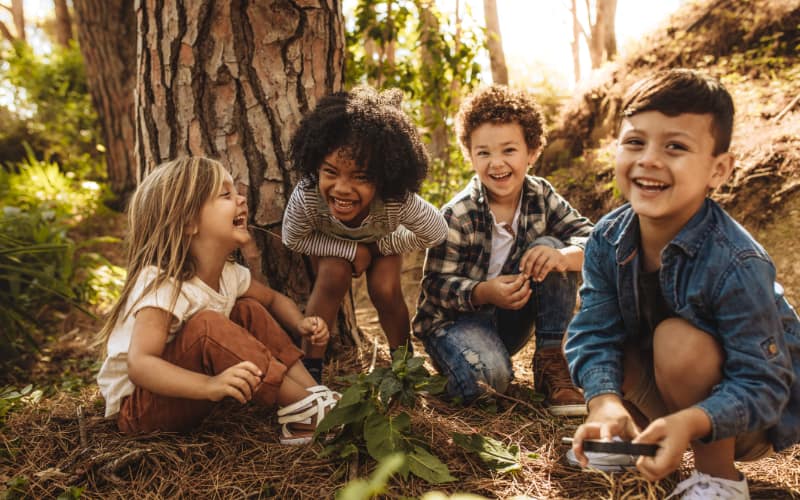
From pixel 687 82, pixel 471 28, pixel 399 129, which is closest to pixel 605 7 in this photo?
pixel 471 28

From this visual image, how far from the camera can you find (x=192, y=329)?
1.97 m

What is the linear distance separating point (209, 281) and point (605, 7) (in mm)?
6117

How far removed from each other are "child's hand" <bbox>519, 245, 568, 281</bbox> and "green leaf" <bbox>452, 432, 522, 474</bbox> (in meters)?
0.75

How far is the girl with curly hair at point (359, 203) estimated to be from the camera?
229 centimetres

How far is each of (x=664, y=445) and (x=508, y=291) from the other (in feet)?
3.56

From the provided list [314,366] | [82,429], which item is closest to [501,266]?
[314,366]

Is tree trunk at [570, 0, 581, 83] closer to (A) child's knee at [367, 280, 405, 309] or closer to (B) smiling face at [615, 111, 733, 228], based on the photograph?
(A) child's knee at [367, 280, 405, 309]

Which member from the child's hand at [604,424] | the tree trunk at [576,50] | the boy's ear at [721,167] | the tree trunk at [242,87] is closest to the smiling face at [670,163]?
the boy's ear at [721,167]

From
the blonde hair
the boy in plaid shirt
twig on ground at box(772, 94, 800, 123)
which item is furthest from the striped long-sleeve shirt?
twig on ground at box(772, 94, 800, 123)

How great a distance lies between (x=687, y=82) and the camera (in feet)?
5.09

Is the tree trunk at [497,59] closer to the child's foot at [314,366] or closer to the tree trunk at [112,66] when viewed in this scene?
the tree trunk at [112,66]

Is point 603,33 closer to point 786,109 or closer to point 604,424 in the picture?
point 786,109

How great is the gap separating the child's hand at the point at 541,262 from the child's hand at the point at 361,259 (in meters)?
0.68

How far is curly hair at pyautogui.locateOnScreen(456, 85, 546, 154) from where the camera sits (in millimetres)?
2656
